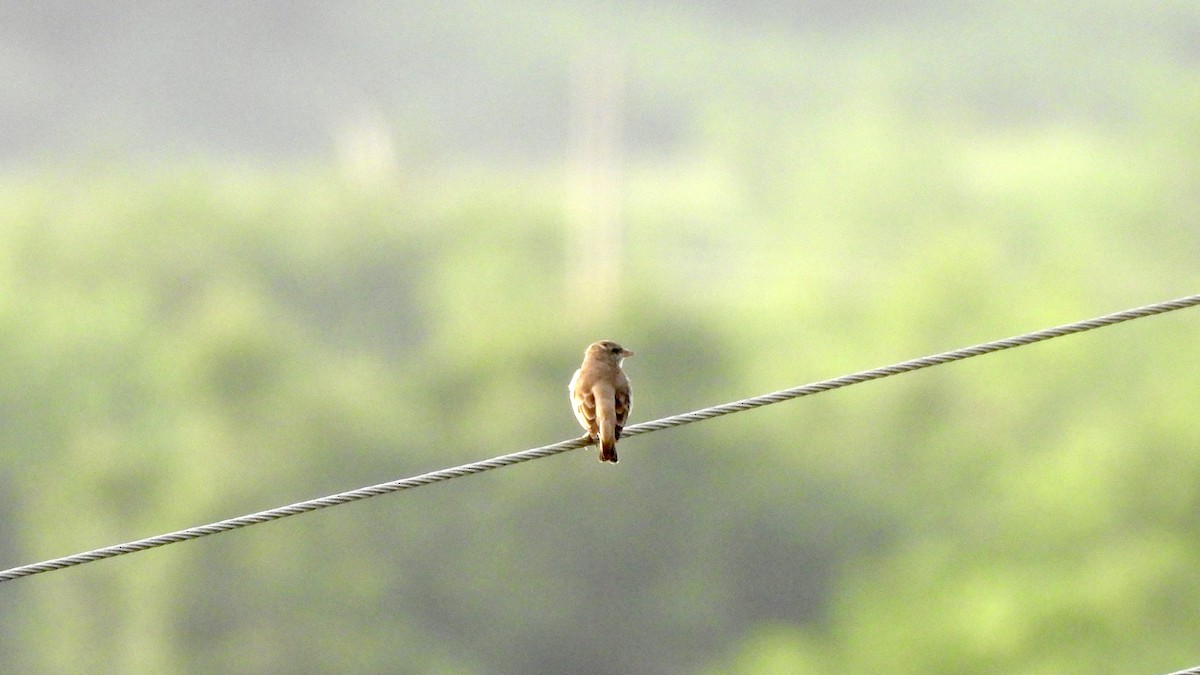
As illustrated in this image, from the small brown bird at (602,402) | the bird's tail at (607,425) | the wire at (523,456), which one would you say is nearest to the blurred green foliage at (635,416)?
the small brown bird at (602,402)

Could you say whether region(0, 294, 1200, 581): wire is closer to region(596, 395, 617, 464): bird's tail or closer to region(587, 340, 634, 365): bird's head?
region(596, 395, 617, 464): bird's tail

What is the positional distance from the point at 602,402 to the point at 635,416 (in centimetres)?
4905

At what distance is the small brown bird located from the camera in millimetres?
10758

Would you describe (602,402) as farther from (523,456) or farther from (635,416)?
(635,416)

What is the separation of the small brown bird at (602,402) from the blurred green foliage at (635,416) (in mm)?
38440

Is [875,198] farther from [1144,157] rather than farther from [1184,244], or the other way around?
[1184,244]

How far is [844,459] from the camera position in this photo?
65.2m

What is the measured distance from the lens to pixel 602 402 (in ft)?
36.3

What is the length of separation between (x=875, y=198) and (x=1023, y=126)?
23.2 feet

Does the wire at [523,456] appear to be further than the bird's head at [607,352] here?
No

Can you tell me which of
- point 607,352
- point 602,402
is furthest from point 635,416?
point 602,402

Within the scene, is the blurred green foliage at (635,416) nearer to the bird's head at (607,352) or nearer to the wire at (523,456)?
the bird's head at (607,352)

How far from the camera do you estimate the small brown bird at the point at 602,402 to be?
1076cm

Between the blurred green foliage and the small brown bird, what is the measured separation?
38.4m
